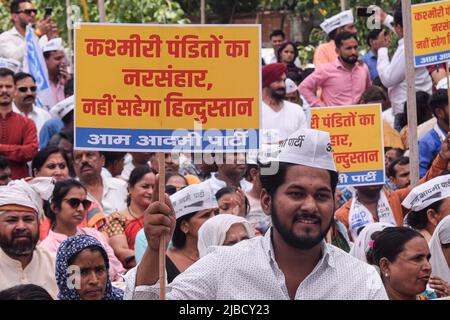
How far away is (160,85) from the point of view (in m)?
6.14

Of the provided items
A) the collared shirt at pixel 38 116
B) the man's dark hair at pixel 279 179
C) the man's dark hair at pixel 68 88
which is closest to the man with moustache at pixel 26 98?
the collared shirt at pixel 38 116

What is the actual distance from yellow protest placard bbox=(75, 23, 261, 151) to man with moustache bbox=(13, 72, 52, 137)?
5.63m

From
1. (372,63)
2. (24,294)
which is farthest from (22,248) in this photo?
(372,63)

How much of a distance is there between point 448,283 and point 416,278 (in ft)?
2.66

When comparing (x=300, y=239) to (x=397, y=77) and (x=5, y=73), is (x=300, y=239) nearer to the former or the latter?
(x=5, y=73)

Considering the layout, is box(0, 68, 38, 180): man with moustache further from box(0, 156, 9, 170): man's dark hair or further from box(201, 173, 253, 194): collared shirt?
box(201, 173, 253, 194): collared shirt

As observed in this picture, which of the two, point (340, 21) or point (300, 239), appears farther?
point (340, 21)

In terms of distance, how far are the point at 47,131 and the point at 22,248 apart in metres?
4.58

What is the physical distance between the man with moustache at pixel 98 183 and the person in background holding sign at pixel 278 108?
6.40 ft

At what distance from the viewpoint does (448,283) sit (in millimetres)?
7543

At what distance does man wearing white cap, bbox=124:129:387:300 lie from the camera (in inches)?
191

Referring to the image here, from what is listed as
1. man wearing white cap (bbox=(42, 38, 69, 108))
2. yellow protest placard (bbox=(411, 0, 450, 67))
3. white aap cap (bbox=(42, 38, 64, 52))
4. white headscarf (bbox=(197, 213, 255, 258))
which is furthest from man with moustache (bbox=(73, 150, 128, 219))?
white aap cap (bbox=(42, 38, 64, 52))

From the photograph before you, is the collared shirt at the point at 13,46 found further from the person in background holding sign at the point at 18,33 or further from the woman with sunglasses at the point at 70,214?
the woman with sunglasses at the point at 70,214
